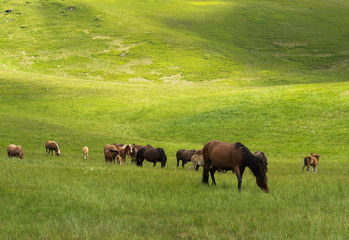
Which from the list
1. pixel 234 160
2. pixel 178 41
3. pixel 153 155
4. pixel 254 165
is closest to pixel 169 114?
pixel 153 155

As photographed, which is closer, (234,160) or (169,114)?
(234,160)

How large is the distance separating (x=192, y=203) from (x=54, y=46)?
134 metres

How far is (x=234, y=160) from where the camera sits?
11.8m

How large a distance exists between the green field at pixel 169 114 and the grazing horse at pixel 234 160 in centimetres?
54

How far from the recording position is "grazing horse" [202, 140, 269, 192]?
38.0ft

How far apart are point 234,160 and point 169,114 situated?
129 feet

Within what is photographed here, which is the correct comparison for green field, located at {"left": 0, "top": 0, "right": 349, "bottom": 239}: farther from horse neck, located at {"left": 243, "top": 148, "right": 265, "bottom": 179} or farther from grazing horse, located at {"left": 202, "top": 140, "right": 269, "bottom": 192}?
horse neck, located at {"left": 243, "top": 148, "right": 265, "bottom": 179}

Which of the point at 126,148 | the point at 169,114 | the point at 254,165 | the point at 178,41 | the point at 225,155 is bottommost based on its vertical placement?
the point at 169,114

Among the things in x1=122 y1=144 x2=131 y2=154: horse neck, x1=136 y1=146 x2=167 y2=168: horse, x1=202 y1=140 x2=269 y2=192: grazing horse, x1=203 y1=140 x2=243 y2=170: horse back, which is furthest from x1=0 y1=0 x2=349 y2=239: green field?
x1=122 y1=144 x2=131 y2=154: horse neck

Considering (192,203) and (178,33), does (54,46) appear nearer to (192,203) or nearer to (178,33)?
(178,33)

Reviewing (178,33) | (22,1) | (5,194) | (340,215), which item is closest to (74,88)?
(5,194)

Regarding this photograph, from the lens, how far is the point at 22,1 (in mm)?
167500

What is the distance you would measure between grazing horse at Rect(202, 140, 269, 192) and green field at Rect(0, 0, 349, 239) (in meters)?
0.54

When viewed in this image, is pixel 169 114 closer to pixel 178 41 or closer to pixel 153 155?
pixel 153 155
